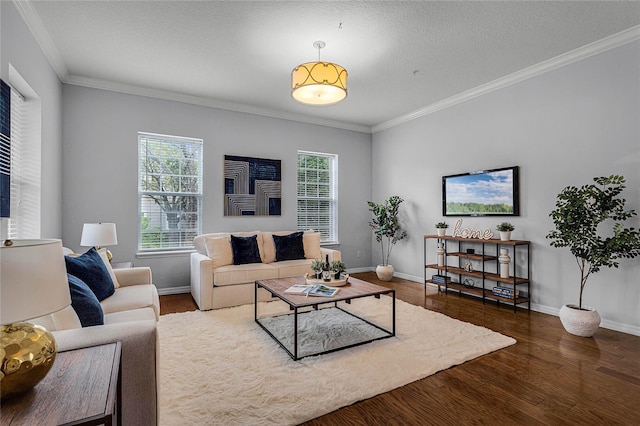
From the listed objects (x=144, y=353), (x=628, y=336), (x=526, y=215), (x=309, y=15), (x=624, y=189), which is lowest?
(x=628, y=336)

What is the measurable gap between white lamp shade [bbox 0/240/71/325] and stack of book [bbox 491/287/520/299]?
4148 millimetres

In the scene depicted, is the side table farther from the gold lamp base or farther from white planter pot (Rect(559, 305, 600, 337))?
white planter pot (Rect(559, 305, 600, 337))

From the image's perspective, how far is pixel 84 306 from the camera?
70.2 inches

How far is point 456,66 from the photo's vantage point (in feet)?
12.4

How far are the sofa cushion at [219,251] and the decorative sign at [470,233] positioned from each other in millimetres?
3170

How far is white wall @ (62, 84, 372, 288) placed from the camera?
13.4ft

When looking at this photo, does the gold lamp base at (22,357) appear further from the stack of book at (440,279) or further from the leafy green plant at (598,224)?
the stack of book at (440,279)

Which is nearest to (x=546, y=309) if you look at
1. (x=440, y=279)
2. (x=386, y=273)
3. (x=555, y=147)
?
(x=440, y=279)

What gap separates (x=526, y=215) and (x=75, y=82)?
229 inches

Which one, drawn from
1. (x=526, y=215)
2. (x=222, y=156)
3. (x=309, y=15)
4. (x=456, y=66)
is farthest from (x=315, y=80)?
(x=526, y=215)

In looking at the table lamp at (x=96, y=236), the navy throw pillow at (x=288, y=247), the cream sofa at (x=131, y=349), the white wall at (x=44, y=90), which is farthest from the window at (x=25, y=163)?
the navy throw pillow at (x=288, y=247)

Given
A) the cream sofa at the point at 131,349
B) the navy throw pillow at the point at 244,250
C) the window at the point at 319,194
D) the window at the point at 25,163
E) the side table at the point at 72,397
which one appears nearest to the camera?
the side table at the point at 72,397

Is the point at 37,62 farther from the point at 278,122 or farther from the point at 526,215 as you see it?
the point at 526,215

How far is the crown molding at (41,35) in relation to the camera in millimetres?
2627
